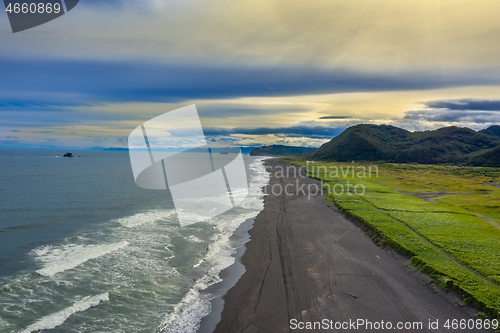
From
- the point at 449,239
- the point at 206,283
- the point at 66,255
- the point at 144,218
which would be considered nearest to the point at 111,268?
the point at 66,255

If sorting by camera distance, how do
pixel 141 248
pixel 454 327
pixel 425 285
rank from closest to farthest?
pixel 454 327 → pixel 425 285 → pixel 141 248

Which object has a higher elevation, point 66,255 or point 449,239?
point 449,239

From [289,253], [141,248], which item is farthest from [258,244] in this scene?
[141,248]

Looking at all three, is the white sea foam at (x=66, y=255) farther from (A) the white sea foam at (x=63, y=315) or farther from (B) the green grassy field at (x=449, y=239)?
(B) the green grassy field at (x=449, y=239)

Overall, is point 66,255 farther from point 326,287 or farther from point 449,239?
point 449,239

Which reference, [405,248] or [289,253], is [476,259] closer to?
[405,248]

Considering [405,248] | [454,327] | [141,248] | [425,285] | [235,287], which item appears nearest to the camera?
[454,327]

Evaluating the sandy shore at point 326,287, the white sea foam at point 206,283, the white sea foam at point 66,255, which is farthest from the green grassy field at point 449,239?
the white sea foam at point 66,255

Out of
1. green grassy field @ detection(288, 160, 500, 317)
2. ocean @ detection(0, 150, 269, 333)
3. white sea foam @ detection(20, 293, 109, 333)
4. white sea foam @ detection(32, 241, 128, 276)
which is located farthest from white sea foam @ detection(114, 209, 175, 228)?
green grassy field @ detection(288, 160, 500, 317)
